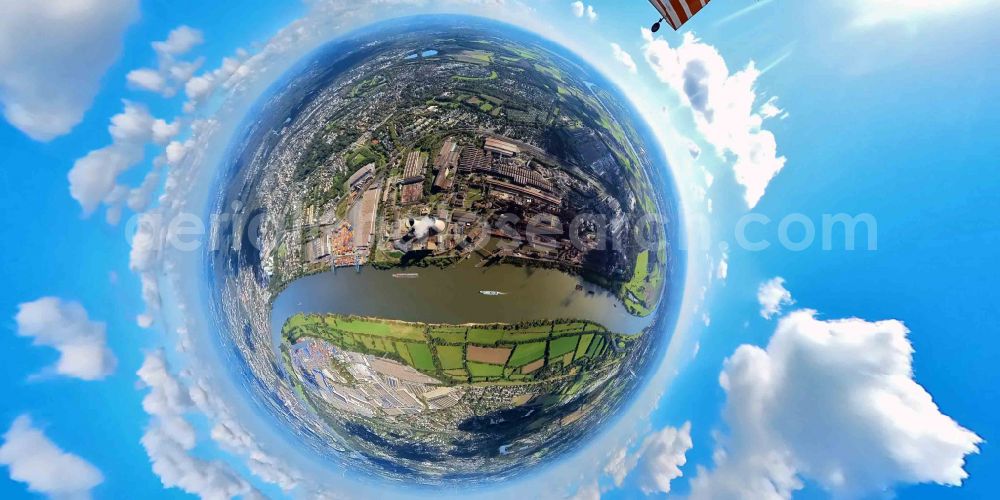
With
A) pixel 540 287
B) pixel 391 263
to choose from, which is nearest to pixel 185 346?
pixel 391 263

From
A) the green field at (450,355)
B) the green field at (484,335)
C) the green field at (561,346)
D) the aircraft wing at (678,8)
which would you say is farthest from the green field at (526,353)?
the aircraft wing at (678,8)

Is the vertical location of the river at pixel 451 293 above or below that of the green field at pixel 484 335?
above

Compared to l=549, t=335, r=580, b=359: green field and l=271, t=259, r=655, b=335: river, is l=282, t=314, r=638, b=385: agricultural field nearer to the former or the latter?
l=549, t=335, r=580, b=359: green field

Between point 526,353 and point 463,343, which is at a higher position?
point 463,343

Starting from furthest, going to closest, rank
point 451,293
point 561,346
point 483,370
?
point 561,346 < point 483,370 < point 451,293

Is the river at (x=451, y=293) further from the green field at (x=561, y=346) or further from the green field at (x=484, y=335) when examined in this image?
the green field at (x=561, y=346)

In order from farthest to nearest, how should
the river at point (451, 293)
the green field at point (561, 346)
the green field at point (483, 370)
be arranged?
the green field at point (561, 346)
the green field at point (483, 370)
the river at point (451, 293)

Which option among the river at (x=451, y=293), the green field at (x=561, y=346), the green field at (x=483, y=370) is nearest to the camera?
the river at (x=451, y=293)

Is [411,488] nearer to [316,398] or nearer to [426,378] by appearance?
[316,398]

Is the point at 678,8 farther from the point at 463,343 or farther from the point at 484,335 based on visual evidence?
the point at 463,343

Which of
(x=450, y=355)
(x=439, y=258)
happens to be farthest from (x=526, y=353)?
(x=439, y=258)
